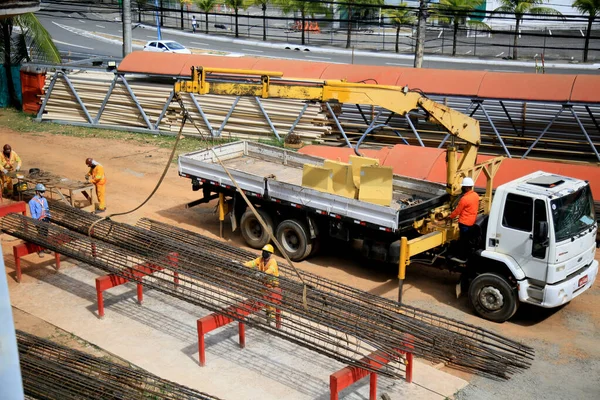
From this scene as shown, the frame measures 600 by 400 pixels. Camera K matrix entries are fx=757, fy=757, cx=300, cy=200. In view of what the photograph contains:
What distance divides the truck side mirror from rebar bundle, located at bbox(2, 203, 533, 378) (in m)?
1.64

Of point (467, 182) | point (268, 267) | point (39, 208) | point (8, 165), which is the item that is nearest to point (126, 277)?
point (268, 267)

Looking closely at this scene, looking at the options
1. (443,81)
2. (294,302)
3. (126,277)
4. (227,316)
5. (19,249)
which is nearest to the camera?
(227,316)

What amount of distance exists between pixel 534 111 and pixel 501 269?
1005 centimetres

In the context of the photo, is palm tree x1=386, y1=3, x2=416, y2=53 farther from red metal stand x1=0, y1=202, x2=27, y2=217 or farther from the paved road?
red metal stand x1=0, y1=202, x2=27, y2=217

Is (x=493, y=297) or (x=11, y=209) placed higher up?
(x=11, y=209)

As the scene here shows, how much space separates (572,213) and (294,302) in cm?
465

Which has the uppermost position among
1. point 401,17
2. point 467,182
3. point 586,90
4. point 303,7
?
point 303,7

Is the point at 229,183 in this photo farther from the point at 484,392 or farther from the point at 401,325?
the point at 484,392

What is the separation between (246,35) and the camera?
4991cm

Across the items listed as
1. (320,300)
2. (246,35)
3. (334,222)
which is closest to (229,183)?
(334,222)

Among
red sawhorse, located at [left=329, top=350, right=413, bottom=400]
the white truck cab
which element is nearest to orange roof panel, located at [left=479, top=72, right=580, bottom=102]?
the white truck cab

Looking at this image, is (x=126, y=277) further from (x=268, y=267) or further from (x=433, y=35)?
(x=433, y=35)

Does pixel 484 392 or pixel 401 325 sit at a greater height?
pixel 401 325

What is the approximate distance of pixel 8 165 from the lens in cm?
1834
